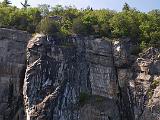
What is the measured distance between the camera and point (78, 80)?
4469 centimetres

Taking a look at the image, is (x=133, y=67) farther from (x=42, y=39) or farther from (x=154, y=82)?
(x=42, y=39)

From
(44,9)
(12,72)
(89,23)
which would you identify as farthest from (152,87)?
(44,9)

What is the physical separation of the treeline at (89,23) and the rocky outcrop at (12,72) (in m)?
2.87

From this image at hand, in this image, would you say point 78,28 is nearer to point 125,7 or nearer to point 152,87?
point 152,87

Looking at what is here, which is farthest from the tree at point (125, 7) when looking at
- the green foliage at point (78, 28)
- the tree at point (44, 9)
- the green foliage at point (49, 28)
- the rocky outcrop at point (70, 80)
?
the green foliage at point (49, 28)

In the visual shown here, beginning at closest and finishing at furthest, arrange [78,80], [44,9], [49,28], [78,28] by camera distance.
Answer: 1. [78,80]
2. [49,28]
3. [78,28]
4. [44,9]

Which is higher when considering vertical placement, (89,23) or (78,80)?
(89,23)

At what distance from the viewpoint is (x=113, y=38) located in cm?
5034

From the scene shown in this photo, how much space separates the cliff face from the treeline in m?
2.27

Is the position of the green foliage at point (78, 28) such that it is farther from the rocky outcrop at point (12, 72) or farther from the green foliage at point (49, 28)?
the rocky outcrop at point (12, 72)

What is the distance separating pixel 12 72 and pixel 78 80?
226 inches

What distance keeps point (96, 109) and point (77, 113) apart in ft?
6.65

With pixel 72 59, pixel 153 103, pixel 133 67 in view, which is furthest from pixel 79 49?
pixel 153 103

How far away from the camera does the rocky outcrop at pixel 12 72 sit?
43.8m
